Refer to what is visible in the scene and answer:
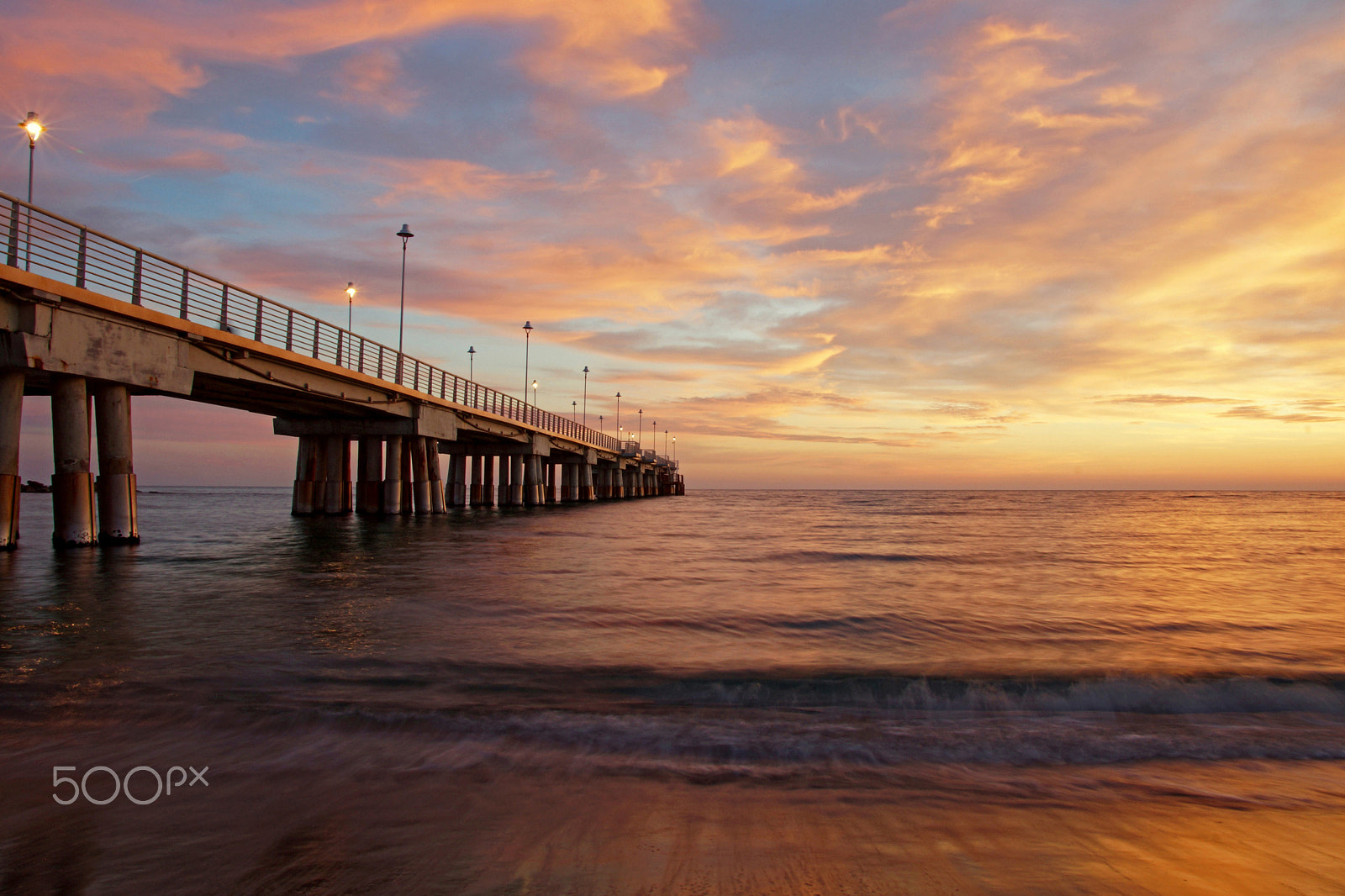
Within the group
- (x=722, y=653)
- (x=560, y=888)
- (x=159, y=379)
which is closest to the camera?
(x=560, y=888)

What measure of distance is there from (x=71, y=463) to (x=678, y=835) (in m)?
21.6

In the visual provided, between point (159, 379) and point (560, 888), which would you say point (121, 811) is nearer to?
point (560, 888)

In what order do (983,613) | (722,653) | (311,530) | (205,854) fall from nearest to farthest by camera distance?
(205,854) → (722,653) → (983,613) → (311,530)

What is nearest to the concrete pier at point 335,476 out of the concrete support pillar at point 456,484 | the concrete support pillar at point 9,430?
the concrete support pillar at point 456,484

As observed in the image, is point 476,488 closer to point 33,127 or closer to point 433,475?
point 433,475

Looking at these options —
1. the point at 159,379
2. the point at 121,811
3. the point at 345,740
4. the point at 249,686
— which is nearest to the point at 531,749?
the point at 345,740

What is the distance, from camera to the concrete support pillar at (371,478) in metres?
41.6

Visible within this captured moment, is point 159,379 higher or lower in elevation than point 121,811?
higher

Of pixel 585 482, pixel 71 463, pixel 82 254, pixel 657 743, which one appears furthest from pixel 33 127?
pixel 585 482

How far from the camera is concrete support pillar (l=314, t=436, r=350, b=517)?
1603 inches

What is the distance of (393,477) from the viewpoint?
40.8 meters

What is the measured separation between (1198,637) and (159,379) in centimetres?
2554

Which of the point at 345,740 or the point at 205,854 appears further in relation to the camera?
the point at 345,740

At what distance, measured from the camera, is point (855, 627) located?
11.1 m
